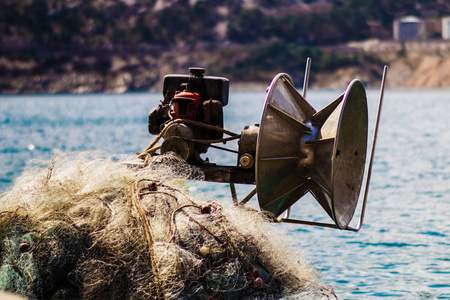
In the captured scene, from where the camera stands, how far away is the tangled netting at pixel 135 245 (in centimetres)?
762

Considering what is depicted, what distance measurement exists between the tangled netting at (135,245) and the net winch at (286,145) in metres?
0.65

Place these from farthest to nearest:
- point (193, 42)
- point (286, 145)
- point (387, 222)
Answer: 1. point (193, 42)
2. point (387, 222)
3. point (286, 145)

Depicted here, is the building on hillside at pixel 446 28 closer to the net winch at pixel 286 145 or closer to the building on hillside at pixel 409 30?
the building on hillside at pixel 409 30

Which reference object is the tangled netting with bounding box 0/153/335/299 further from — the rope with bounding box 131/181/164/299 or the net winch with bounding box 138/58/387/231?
the net winch with bounding box 138/58/387/231

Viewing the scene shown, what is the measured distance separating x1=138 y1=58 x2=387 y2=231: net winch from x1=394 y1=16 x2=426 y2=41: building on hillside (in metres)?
155

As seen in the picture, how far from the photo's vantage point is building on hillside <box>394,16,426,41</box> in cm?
16175

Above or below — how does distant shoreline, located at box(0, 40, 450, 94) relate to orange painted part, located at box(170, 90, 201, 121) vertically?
below

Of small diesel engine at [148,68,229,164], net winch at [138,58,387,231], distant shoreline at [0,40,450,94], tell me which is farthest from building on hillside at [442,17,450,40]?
net winch at [138,58,387,231]

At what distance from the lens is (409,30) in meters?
162

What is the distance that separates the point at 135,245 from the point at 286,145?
2400 mm

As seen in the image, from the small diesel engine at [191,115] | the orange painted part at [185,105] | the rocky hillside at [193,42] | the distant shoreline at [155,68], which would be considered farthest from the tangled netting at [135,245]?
the rocky hillside at [193,42]

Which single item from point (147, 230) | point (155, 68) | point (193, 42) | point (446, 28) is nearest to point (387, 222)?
point (147, 230)

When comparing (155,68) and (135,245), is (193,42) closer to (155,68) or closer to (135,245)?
(155,68)

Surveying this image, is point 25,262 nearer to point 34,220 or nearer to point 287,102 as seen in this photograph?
point 34,220
